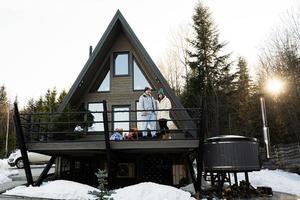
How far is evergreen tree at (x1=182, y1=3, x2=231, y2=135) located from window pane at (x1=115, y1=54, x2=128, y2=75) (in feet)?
49.1

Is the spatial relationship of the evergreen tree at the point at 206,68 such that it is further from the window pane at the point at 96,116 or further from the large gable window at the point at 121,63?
the window pane at the point at 96,116

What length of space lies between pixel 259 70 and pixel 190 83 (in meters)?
9.21

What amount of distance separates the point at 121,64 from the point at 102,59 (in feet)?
3.03

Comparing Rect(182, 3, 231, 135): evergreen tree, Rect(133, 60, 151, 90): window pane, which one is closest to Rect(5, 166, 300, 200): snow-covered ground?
Rect(133, 60, 151, 90): window pane

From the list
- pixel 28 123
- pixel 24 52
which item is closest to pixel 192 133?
pixel 28 123

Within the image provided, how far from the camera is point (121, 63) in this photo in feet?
49.4

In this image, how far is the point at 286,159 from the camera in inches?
801

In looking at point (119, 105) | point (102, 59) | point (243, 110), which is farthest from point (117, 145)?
point (243, 110)

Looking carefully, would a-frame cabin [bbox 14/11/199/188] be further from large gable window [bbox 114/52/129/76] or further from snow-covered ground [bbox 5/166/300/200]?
snow-covered ground [bbox 5/166/300/200]

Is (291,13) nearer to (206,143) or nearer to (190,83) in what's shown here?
(190,83)

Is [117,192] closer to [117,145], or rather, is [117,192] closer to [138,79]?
[117,145]

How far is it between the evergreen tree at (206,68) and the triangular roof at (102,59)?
15.8m

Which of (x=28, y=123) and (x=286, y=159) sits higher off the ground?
(x=28, y=123)

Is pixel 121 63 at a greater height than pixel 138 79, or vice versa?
pixel 121 63
